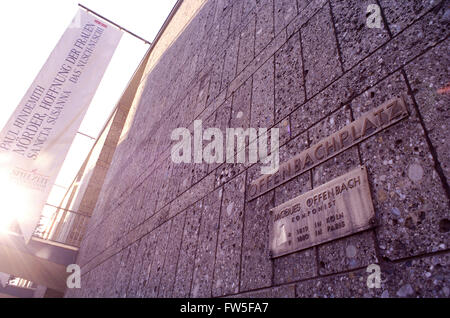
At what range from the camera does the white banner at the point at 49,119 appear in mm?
5590

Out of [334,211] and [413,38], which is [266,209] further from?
[413,38]

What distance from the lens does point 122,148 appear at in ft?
26.6

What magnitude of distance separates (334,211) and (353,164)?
0.27m

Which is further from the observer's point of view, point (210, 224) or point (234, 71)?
point (234, 71)

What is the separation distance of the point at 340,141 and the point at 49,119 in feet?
20.5

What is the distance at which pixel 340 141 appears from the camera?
68.4 inches

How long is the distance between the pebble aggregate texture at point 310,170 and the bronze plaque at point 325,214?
0.04 meters

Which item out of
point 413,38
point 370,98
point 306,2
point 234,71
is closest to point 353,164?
point 370,98

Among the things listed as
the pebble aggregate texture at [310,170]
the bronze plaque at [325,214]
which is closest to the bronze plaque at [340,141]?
the pebble aggregate texture at [310,170]

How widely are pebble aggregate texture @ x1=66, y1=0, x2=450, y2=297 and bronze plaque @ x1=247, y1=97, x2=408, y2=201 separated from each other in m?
0.04

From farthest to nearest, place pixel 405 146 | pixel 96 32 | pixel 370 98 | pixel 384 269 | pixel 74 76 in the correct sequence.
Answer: pixel 96 32 < pixel 74 76 < pixel 370 98 < pixel 405 146 < pixel 384 269

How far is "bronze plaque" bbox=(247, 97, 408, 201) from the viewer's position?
1526 millimetres

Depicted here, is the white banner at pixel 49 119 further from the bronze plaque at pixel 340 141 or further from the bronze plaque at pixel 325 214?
the bronze plaque at pixel 325 214

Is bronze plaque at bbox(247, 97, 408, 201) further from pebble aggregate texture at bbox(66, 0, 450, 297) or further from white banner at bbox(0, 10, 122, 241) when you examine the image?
white banner at bbox(0, 10, 122, 241)
